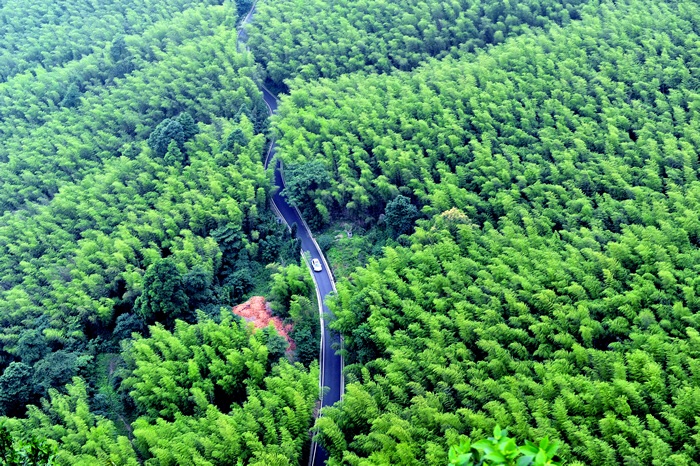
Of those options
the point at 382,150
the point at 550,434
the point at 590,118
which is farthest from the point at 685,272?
the point at 382,150

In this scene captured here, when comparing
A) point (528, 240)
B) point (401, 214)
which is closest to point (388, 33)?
point (401, 214)

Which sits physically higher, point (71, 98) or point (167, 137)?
point (71, 98)

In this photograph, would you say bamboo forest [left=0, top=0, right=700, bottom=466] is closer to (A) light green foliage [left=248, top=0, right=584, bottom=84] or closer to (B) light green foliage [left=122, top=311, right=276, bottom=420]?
(B) light green foliage [left=122, top=311, right=276, bottom=420]

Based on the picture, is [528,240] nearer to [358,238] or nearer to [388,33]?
[358,238]

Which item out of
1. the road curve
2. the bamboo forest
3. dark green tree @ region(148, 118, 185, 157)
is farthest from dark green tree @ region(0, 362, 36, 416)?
dark green tree @ region(148, 118, 185, 157)

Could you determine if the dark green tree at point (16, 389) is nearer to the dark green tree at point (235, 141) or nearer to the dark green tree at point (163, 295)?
the dark green tree at point (163, 295)
